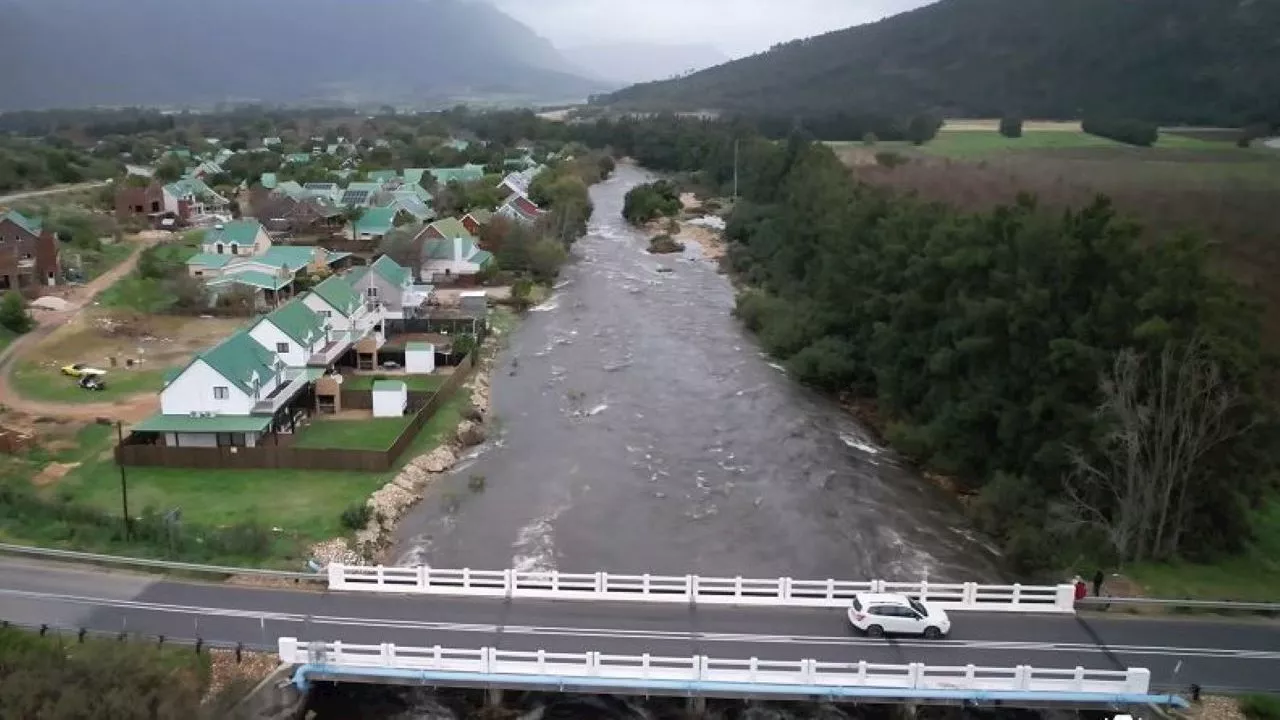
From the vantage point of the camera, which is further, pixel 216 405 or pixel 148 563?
pixel 216 405

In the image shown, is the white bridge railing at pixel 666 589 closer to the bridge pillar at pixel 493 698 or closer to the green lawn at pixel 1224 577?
the bridge pillar at pixel 493 698

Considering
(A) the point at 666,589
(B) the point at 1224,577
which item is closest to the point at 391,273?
(A) the point at 666,589

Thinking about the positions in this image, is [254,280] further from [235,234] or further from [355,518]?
[355,518]

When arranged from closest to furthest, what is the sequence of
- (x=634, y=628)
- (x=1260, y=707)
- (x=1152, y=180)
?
(x=1260, y=707), (x=634, y=628), (x=1152, y=180)

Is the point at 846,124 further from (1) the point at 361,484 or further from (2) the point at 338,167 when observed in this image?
(1) the point at 361,484

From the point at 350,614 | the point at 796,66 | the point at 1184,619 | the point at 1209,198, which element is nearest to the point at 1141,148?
the point at 1209,198

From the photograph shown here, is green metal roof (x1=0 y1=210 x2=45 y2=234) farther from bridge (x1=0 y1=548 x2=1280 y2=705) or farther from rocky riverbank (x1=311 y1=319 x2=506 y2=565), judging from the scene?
bridge (x1=0 y1=548 x2=1280 y2=705)

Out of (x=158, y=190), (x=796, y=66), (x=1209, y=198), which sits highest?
(x=796, y=66)
